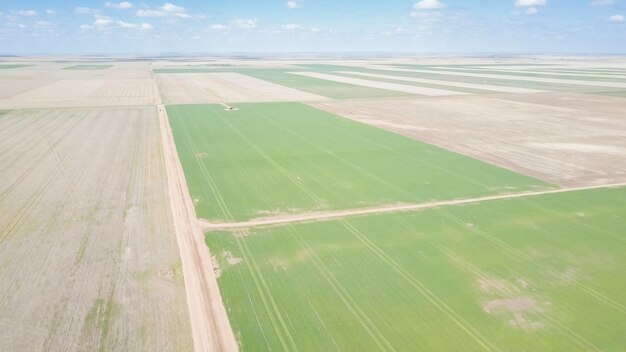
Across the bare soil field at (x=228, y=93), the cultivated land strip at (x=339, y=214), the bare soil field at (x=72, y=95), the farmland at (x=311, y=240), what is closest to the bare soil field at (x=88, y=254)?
the farmland at (x=311, y=240)

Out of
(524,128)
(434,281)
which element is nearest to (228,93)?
(524,128)

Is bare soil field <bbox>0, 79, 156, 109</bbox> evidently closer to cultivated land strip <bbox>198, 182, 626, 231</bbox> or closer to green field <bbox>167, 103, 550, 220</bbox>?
green field <bbox>167, 103, 550, 220</bbox>

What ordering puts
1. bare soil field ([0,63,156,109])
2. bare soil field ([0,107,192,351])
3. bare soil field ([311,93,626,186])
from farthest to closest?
bare soil field ([0,63,156,109]), bare soil field ([311,93,626,186]), bare soil field ([0,107,192,351])

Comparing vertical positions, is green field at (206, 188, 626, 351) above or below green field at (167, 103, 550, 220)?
above

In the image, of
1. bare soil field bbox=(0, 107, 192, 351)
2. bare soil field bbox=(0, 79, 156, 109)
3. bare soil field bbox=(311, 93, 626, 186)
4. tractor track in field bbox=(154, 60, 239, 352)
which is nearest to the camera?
tractor track in field bbox=(154, 60, 239, 352)

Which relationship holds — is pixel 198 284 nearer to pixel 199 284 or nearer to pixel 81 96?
pixel 199 284

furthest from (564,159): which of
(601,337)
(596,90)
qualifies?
(596,90)

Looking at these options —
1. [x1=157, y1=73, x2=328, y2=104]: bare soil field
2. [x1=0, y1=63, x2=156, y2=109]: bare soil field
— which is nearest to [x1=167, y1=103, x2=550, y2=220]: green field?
[x1=157, y1=73, x2=328, y2=104]: bare soil field
